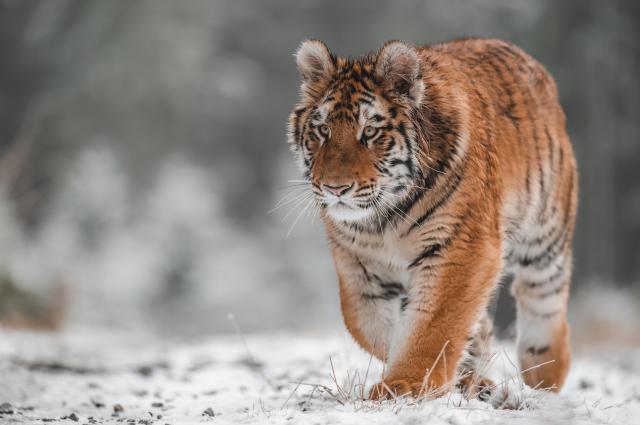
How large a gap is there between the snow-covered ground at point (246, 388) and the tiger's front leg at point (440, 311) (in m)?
0.15

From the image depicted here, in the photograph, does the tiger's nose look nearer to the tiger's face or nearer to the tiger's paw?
the tiger's face

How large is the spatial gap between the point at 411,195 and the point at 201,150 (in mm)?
29597

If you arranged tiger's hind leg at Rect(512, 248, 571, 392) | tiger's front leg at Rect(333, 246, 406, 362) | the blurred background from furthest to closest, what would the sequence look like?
1. the blurred background
2. tiger's hind leg at Rect(512, 248, 571, 392)
3. tiger's front leg at Rect(333, 246, 406, 362)

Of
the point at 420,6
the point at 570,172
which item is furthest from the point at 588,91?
the point at 570,172

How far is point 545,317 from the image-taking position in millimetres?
4980

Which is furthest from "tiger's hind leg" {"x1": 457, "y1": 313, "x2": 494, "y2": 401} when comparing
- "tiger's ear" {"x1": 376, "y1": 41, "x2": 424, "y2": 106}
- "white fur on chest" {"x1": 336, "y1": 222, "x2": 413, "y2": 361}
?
"tiger's ear" {"x1": 376, "y1": 41, "x2": 424, "y2": 106}

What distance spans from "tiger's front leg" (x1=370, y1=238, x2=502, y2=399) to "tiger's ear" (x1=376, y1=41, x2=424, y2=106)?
0.73m

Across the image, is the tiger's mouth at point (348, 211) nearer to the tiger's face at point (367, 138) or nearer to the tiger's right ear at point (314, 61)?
the tiger's face at point (367, 138)

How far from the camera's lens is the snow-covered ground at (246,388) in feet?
11.5

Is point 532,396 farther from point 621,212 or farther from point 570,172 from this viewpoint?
point 621,212

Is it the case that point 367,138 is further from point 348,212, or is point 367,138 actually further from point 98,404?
point 98,404

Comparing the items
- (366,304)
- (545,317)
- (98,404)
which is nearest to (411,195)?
(366,304)

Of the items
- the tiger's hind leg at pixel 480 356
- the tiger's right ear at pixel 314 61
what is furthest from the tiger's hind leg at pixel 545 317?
the tiger's right ear at pixel 314 61

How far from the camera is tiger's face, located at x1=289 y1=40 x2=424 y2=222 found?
12.6ft
